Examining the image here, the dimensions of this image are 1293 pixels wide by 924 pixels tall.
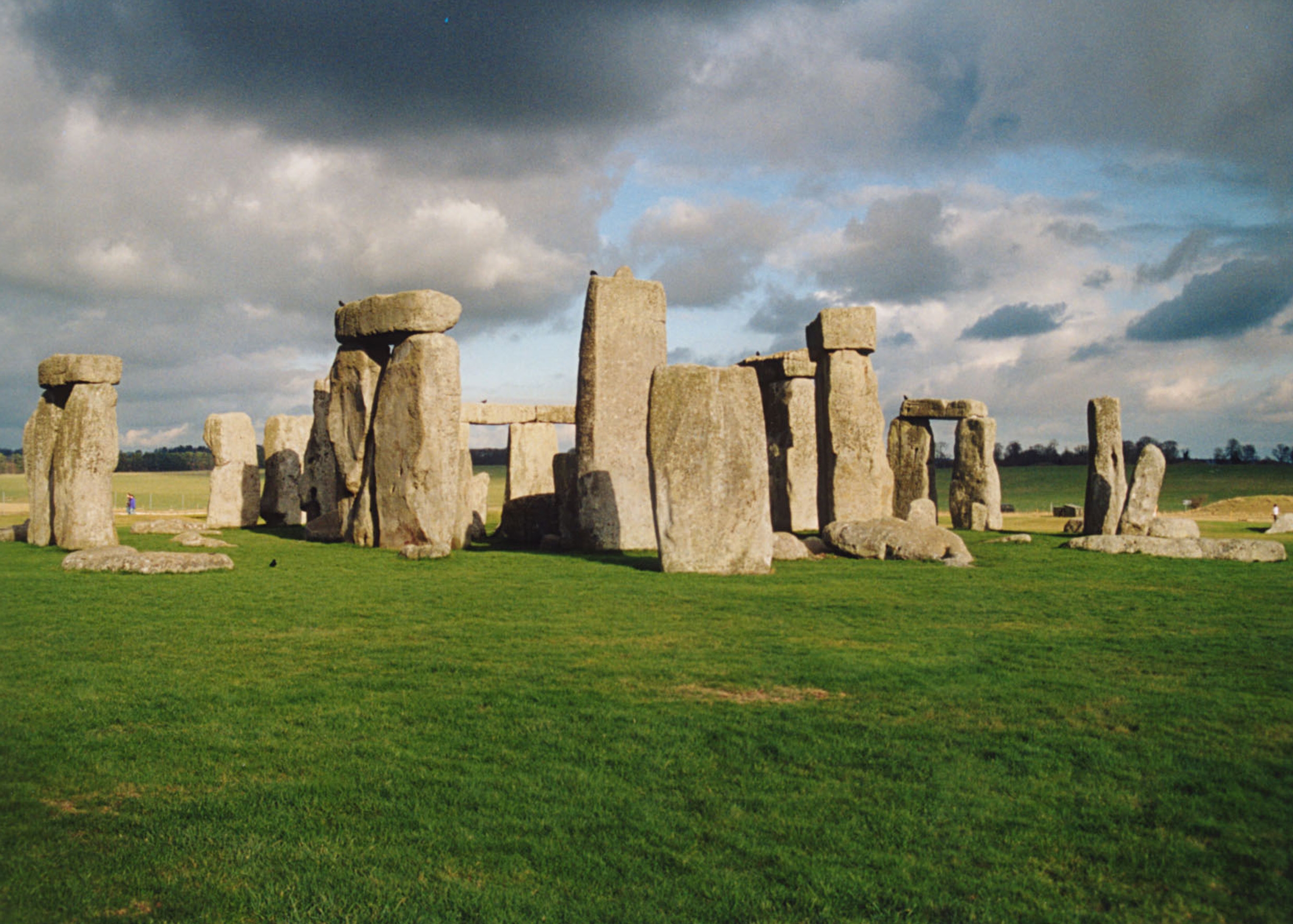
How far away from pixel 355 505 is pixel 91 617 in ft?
26.1

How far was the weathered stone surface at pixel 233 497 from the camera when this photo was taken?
2000 centimetres

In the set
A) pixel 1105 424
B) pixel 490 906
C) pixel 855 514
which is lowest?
pixel 490 906

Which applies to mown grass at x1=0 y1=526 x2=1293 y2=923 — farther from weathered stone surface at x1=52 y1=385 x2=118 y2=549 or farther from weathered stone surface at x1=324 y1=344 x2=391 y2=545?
weathered stone surface at x1=324 y1=344 x2=391 y2=545

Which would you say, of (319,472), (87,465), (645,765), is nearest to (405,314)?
(87,465)

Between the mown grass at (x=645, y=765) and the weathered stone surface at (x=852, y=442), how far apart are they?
7344 mm

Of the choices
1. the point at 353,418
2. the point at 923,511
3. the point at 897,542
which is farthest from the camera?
the point at 923,511

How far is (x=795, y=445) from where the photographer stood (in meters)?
19.1

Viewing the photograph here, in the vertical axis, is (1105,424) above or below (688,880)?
above

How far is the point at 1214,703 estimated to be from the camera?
5082 millimetres

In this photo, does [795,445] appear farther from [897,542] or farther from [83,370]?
[83,370]

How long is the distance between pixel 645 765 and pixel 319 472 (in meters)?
17.6

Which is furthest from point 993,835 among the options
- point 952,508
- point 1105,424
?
point 952,508

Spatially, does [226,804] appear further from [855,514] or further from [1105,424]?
[1105,424]

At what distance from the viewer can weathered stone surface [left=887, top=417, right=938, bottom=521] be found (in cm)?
2081
